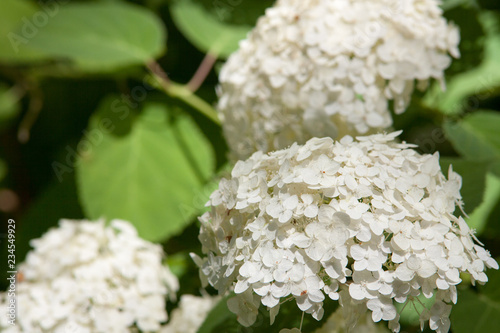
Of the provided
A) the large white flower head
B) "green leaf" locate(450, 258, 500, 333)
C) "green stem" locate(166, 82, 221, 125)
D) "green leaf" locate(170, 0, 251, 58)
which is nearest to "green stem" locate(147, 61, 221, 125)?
"green stem" locate(166, 82, 221, 125)

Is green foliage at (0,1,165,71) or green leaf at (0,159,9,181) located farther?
green leaf at (0,159,9,181)

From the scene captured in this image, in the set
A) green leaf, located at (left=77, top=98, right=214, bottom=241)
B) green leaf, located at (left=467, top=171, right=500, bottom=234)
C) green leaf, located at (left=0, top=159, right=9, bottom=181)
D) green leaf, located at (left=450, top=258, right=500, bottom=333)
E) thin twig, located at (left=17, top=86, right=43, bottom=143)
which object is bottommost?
green leaf, located at (left=0, top=159, right=9, bottom=181)

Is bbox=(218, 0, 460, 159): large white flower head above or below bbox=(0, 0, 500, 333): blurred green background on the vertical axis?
above

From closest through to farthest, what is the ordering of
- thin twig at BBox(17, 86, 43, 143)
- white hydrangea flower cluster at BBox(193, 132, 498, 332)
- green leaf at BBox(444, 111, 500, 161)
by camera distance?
white hydrangea flower cluster at BBox(193, 132, 498, 332) → green leaf at BBox(444, 111, 500, 161) → thin twig at BBox(17, 86, 43, 143)

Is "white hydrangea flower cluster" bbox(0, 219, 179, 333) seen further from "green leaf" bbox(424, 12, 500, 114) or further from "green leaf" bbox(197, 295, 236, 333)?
"green leaf" bbox(424, 12, 500, 114)

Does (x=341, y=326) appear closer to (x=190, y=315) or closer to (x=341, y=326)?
(x=341, y=326)

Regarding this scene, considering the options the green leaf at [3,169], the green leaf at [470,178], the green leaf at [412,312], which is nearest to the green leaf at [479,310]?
the green leaf at [412,312]

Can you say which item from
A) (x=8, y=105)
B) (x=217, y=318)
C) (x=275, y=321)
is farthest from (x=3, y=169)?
(x=275, y=321)

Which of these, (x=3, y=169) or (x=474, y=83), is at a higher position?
(x=474, y=83)
